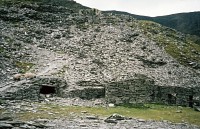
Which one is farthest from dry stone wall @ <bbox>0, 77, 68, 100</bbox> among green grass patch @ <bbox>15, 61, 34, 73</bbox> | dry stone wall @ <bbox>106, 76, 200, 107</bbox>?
green grass patch @ <bbox>15, 61, 34, 73</bbox>

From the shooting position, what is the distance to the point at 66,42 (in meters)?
59.9

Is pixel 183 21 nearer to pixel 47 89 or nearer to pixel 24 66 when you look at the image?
pixel 24 66

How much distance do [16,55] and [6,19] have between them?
50.5 feet

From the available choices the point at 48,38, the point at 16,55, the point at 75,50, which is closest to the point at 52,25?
the point at 48,38

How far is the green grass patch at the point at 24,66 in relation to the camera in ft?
150

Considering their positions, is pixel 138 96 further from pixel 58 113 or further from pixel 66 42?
pixel 66 42

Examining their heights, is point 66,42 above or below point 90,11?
below

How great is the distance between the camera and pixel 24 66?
47.4 m

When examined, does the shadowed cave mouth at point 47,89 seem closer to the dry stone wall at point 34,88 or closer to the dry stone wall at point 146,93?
the dry stone wall at point 34,88

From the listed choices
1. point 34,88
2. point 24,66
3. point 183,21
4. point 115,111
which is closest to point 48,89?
point 34,88

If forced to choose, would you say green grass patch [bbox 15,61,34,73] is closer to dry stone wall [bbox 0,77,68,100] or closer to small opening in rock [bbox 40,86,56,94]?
small opening in rock [bbox 40,86,56,94]

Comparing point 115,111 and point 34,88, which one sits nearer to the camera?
point 115,111

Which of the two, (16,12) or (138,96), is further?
(16,12)

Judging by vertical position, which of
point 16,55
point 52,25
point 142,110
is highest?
point 52,25
